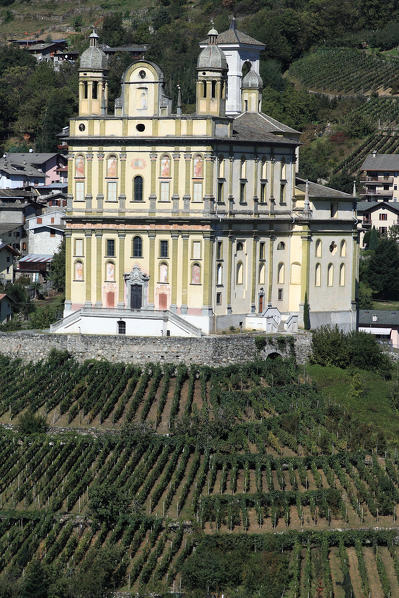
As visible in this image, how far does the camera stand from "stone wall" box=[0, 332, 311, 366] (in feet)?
288

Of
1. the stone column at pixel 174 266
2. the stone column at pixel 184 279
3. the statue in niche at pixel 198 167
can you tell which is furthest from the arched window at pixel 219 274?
the statue in niche at pixel 198 167

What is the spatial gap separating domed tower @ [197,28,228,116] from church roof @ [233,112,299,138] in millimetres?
4164

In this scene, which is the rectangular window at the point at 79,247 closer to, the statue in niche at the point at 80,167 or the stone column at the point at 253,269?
the statue in niche at the point at 80,167

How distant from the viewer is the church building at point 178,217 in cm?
8962

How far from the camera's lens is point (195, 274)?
8975 centimetres

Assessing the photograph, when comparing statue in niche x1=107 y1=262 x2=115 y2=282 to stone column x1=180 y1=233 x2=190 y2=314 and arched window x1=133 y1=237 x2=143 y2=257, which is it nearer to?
arched window x1=133 y1=237 x2=143 y2=257

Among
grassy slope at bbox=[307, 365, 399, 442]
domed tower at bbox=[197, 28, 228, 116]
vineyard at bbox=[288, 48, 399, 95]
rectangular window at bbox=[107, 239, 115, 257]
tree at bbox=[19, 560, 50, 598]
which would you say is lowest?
tree at bbox=[19, 560, 50, 598]

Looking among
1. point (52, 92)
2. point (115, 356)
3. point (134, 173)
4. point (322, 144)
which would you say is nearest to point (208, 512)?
point (115, 356)

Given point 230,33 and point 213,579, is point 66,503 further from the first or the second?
point 230,33

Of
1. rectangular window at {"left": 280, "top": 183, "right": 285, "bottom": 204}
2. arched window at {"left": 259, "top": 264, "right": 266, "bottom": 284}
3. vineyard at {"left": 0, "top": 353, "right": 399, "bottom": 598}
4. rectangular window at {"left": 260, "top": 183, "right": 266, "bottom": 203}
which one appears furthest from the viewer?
rectangular window at {"left": 280, "top": 183, "right": 285, "bottom": 204}

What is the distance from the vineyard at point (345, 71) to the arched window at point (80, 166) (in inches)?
3098

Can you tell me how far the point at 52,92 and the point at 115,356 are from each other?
272 ft

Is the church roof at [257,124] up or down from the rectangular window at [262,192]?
up

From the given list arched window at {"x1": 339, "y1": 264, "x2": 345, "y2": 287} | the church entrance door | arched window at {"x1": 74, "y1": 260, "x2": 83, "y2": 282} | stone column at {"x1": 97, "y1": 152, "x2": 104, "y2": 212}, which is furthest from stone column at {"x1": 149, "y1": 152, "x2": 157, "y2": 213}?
arched window at {"x1": 339, "y1": 264, "x2": 345, "y2": 287}
